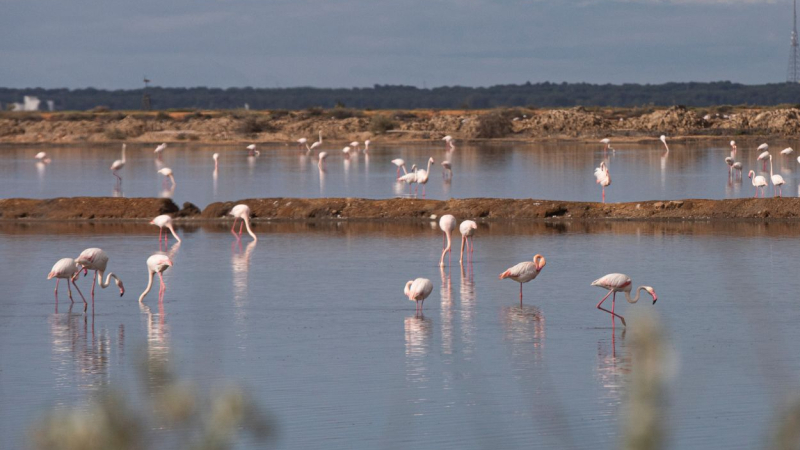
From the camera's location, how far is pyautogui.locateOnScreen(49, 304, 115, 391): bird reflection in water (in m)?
11.2

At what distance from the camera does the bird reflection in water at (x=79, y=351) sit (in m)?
11.2

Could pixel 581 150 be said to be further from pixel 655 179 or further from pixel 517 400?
pixel 517 400

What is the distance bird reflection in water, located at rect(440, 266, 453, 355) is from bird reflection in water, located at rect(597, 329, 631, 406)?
5.26 feet

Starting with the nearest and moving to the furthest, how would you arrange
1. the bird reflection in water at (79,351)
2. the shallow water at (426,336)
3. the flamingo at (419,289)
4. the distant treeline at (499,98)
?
the shallow water at (426,336) → the bird reflection in water at (79,351) → the flamingo at (419,289) → the distant treeline at (499,98)

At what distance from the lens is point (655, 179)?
3678 cm

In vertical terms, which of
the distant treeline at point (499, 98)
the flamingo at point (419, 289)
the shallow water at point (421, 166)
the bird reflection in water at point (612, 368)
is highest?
the distant treeline at point (499, 98)

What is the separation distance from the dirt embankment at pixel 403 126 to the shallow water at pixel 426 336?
51917 mm

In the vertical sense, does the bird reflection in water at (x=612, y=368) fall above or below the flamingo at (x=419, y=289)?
below

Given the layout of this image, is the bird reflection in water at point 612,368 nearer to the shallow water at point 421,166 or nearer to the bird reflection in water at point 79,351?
the bird reflection in water at point 79,351

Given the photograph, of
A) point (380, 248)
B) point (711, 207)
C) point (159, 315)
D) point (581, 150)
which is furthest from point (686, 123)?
point (159, 315)

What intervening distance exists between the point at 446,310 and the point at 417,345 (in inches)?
91.9

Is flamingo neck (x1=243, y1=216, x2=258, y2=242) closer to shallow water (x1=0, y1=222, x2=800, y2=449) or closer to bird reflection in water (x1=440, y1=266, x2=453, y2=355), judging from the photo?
shallow water (x1=0, y1=222, x2=800, y2=449)

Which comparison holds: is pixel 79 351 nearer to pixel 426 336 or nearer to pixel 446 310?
pixel 426 336

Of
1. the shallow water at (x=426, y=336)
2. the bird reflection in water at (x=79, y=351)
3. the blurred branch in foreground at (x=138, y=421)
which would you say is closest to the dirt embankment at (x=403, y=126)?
the shallow water at (x=426, y=336)
